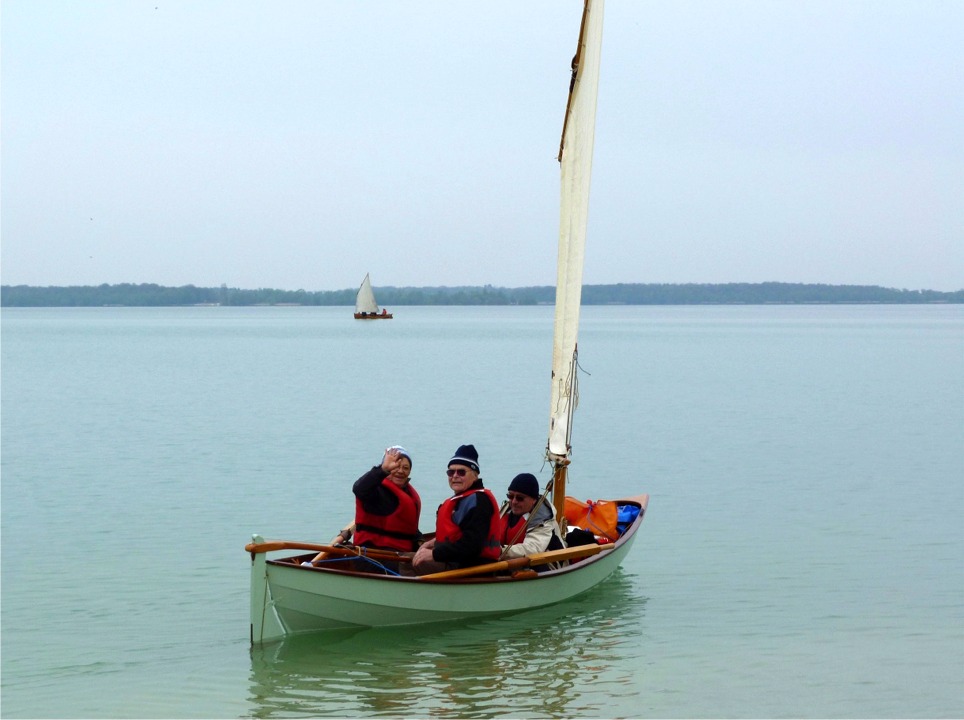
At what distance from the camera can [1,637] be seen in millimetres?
11039

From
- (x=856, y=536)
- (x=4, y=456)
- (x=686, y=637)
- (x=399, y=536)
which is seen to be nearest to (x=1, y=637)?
(x=399, y=536)

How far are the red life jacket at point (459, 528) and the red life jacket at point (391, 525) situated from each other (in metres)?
0.32

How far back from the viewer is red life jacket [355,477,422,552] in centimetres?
1095

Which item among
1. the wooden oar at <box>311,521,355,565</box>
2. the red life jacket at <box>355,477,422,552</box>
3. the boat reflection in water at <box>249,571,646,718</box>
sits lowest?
the boat reflection in water at <box>249,571,646,718</box>

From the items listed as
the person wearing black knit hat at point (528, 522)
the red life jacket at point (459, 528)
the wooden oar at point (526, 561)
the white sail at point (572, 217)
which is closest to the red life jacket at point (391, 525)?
the red life jacket at point (459, 528)

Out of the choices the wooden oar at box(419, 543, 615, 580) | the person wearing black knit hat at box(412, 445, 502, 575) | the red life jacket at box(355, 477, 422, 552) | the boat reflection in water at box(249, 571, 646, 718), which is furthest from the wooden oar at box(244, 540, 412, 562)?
the boat reflection in water at box(249, 571, 646, 718)

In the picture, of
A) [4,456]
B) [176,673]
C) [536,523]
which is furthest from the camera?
[4,456]

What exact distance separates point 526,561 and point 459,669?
1.32m

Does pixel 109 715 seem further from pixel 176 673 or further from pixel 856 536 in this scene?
pixel 856 536

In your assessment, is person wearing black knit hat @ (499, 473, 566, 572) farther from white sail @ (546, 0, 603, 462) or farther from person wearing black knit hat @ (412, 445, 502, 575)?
white sail @ (546, 0, 603, 462)

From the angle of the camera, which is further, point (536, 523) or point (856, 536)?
point (856, 536)

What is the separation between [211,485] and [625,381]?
2716 centimetres

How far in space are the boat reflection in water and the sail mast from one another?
1.97 meters

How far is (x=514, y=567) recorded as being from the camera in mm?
10945
